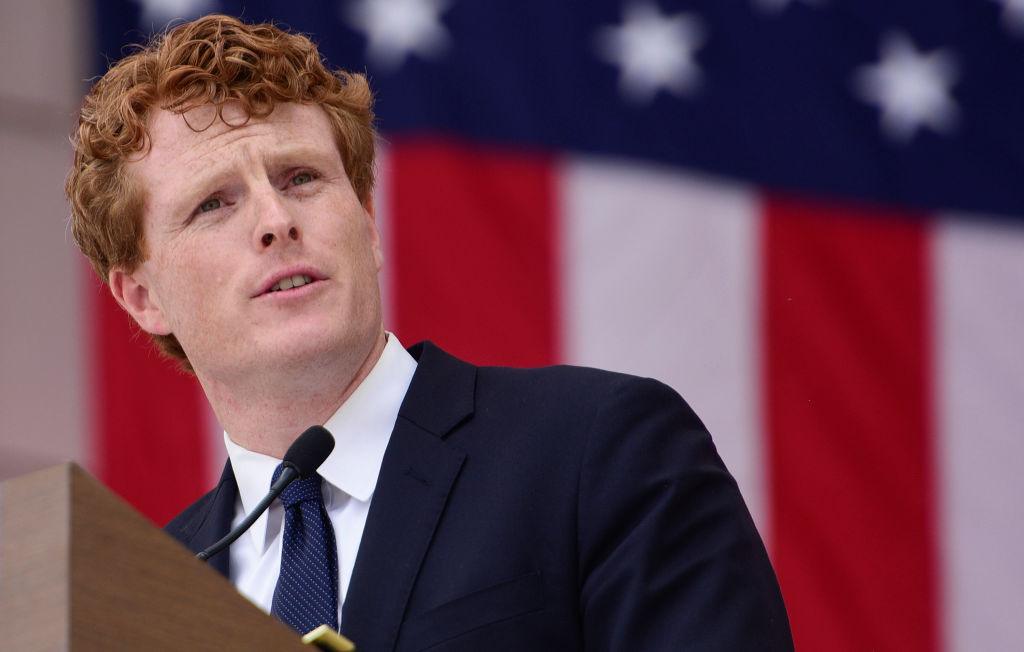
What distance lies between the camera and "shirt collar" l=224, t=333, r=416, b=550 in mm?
1909

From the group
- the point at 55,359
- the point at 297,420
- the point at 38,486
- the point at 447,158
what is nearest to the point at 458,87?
the point at 447,158

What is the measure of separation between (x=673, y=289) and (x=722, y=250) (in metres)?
0.16

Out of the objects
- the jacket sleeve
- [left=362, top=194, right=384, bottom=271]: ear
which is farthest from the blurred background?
the jacket sleeve

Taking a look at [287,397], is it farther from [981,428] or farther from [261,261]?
[981,428]

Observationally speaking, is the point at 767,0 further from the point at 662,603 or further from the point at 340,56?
the point at 662,603

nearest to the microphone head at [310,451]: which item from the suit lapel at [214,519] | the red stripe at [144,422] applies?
the suit lapel at [214,519]

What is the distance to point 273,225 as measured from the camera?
1935mm

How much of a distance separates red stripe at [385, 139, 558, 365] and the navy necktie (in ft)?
5.64

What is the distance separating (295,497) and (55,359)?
2102mm

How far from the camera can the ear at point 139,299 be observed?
7.29 feet

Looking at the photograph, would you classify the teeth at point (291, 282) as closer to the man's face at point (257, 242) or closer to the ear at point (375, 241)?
the man's face at point (257, 242)

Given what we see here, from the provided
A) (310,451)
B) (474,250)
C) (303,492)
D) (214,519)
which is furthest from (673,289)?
(310,451)

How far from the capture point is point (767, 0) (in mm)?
3768

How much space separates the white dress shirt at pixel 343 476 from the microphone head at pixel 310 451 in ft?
0.42
